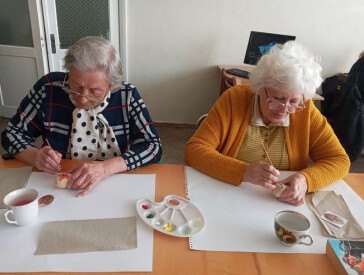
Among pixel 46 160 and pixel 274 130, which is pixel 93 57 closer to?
pixel 46 160

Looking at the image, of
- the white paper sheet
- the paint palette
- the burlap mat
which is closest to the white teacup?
the white paper sheet

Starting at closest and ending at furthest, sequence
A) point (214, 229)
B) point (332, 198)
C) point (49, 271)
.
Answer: point (49, 271), point (214, 229), point (332, 198)

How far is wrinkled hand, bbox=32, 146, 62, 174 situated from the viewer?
42.6 inches

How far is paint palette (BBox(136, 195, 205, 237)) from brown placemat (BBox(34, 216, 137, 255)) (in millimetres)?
56

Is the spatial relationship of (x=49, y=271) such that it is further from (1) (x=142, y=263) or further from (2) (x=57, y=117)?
(2) (x=57, y=117)

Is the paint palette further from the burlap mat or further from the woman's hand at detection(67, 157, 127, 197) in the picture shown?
the burlap mat

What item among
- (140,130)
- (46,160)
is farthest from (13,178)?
(140,130)

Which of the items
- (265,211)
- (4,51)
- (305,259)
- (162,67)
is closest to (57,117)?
(265,211)

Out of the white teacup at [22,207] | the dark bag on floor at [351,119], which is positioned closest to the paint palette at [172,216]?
the white teacup at [22,207]

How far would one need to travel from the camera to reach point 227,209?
3.17ft

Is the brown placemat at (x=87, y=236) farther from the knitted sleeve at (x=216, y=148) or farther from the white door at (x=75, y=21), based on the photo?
the white door at (x=75, y=21)

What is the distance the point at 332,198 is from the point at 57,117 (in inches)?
46.1

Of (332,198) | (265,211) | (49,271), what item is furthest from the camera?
(332,198)

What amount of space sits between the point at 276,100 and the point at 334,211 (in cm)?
49
